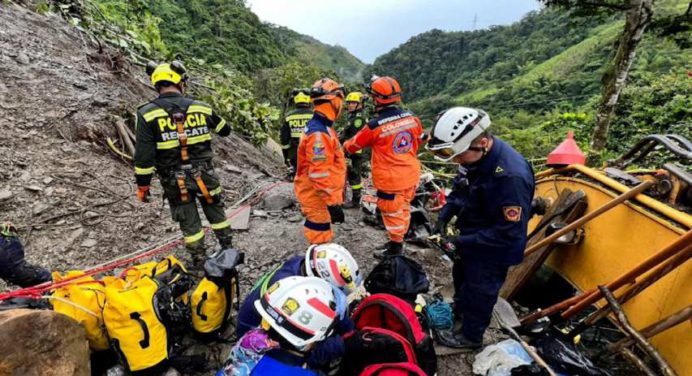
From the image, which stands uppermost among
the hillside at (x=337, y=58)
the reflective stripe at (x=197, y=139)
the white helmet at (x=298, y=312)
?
the hillside at (x=337, y=58)

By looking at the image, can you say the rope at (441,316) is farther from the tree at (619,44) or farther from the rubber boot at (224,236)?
the tree at (619,44)

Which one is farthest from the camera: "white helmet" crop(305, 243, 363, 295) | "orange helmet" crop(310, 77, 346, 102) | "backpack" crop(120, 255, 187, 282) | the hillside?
the hillside

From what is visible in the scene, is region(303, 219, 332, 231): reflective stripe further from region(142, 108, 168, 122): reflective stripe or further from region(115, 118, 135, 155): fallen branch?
region(115, 118, 135, 155): fallen branch

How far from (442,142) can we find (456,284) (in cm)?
157

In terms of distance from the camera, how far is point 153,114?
338 centimetres

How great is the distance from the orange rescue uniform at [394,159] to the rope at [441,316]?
0.96 metres

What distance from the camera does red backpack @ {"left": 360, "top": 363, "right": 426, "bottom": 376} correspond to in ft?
7.59

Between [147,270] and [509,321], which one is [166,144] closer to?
[147,270]

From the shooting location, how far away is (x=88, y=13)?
836cm

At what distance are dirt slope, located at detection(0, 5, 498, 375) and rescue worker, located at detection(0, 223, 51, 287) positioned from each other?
0.78 m

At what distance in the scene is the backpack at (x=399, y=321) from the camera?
8.43 feet

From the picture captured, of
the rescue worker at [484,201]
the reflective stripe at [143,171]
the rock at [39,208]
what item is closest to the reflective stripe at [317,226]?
the rescue worker at [484,201]

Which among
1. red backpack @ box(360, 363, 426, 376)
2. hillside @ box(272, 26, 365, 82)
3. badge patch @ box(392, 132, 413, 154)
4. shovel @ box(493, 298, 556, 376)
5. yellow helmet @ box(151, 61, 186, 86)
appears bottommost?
shovel @ box(493, 298, 556, 376)

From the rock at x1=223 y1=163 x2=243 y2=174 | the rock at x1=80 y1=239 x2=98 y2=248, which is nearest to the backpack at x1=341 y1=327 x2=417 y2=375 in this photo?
the rock at x1=80 y1=239 x2=98 y2=248
